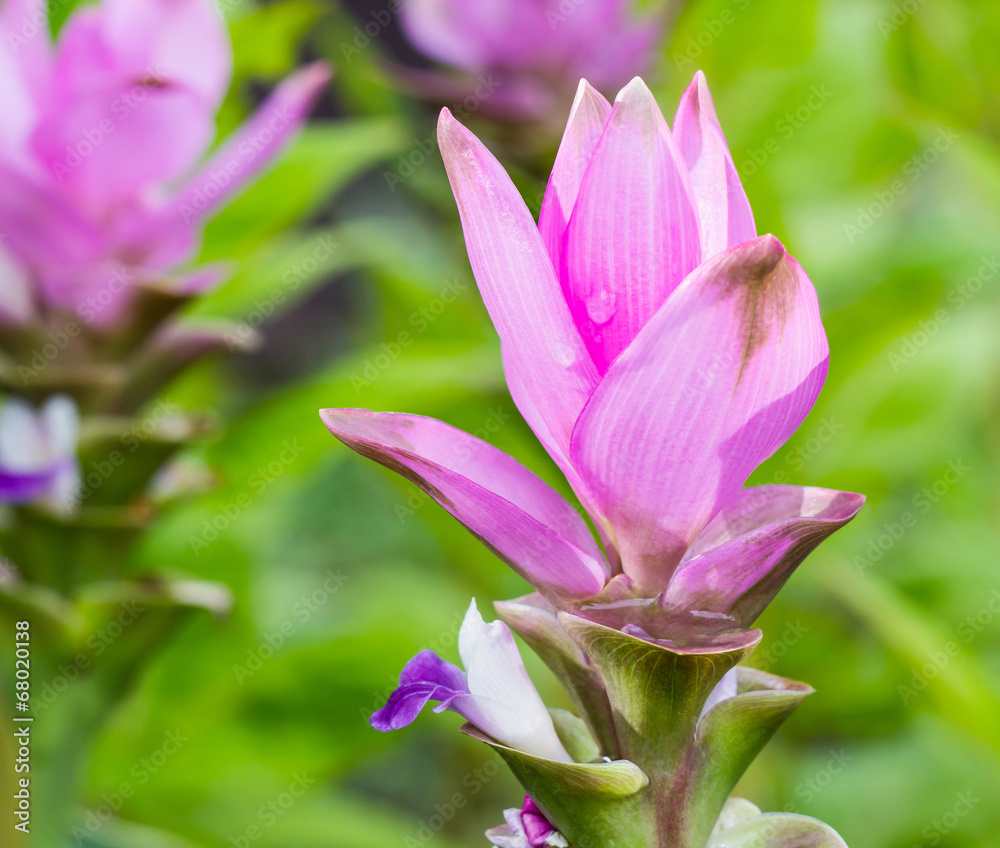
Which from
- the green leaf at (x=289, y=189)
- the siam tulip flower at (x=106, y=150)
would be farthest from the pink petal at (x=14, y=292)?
the green leaf at (x=289, y=189)

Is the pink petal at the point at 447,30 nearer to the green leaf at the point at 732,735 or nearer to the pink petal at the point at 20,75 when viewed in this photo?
the pink petal at the point at 20,75

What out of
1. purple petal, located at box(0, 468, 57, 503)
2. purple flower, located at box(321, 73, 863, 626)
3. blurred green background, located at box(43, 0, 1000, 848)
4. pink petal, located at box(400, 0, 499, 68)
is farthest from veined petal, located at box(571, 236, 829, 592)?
pink petal, located at box(400, 0, 499, 68)

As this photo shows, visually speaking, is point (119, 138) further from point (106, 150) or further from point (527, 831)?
point (527, 831)

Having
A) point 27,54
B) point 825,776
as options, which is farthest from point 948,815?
point 27,54

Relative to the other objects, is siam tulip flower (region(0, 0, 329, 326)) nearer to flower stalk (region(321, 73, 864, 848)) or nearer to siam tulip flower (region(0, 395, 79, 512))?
siam tulip flower (region(0, 395, 79, 512))

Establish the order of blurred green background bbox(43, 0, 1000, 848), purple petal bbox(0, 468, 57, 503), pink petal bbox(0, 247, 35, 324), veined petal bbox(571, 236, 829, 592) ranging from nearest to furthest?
1. veined petal bbox(571, 236, 829, 592)
2. purple petal bbox(0, 468, 57, 503)
3. pink petal bbox(0, 247, 35, 324)
4. blurred green background bbox(43, 0, 1000, 848)
